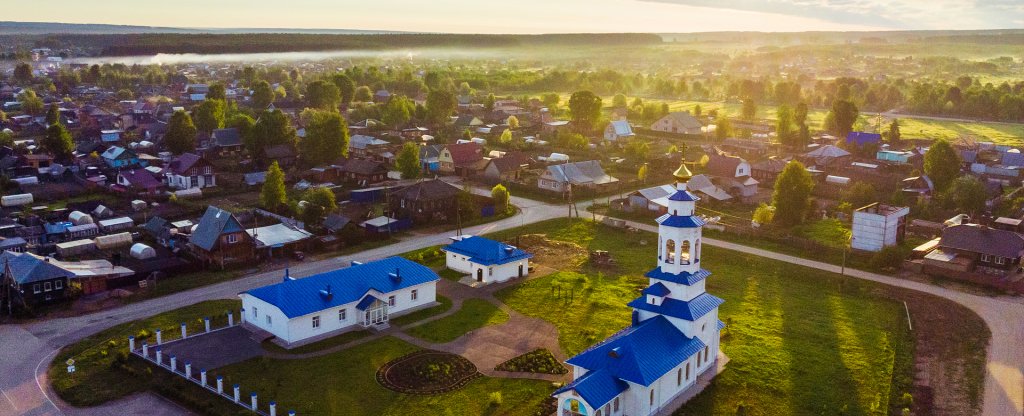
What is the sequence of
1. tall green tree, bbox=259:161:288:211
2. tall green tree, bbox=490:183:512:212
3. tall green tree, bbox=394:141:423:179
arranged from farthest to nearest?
1. tall green tree, bbox=394:141:423:179
2. tall green tree, bbox=490:183:512:212
3. tall green tree, bbox=259:161:288:211

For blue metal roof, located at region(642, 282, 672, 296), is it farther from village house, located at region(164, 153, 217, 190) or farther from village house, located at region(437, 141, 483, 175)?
village house, located at region(164, 153, 217, 190)

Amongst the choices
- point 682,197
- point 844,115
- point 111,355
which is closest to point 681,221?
point 682,197

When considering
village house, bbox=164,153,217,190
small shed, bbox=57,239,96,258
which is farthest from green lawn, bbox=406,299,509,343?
village house, bbox=164,153,217,190

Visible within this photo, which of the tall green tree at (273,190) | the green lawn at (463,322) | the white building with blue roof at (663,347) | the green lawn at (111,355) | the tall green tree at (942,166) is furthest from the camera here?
the tall green tree at (942,166)

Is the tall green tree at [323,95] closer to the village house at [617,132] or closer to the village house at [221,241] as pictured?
the village house at [617,132]

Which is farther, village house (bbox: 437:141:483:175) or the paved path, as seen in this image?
village house (bbox: 437:141:483:175)

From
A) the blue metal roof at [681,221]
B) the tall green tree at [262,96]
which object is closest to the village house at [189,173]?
the blue metal roof at [681,221]

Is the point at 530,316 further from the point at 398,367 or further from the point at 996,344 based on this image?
the point at 996,344
